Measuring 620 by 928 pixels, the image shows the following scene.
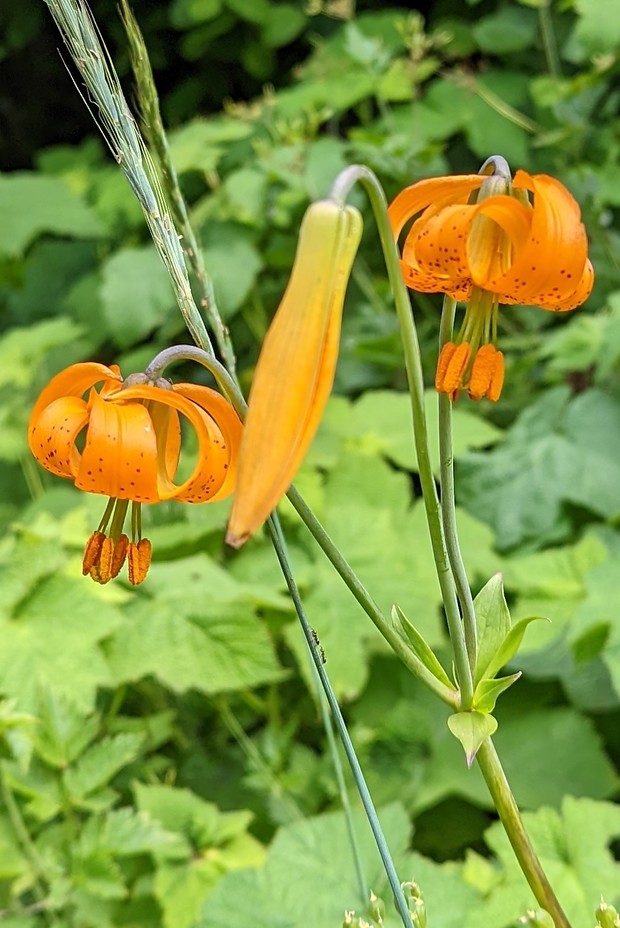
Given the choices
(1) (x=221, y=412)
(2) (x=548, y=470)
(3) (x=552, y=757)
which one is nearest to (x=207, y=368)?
(1) (x=221, y=412)

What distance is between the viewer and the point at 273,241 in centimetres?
169

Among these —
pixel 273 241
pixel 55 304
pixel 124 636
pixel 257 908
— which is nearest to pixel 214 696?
pixel 124 636

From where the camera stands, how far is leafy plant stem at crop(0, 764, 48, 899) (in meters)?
0.84

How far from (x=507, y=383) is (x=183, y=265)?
1.24 meters

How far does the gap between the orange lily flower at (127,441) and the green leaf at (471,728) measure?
6.3 inches

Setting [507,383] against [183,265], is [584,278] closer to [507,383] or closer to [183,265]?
[183,265]

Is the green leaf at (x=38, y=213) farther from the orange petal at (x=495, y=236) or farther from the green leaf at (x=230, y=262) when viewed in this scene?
the orange petal at (x=495, y=236)

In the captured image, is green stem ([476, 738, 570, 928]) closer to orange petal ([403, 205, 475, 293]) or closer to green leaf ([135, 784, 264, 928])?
orange petal ([403, 205, 475, 293])

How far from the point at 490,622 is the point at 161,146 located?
0.98ft

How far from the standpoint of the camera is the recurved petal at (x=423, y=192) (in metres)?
0.43

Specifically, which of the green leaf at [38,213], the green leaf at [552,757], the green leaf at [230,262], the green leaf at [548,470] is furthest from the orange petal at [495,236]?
the green leaf at [38,213]

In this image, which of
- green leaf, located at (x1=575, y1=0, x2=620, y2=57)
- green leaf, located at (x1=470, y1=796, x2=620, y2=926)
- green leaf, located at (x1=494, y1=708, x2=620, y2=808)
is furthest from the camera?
green leaf, located at (x1=575, y1=0, x2=620, y2=57)

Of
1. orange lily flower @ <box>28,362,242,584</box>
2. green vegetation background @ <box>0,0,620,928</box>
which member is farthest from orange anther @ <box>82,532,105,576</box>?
green vegetation background @ <box>0,0,620,928</box>

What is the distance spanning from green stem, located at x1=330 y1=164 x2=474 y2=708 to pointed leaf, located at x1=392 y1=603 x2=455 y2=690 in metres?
0.03
